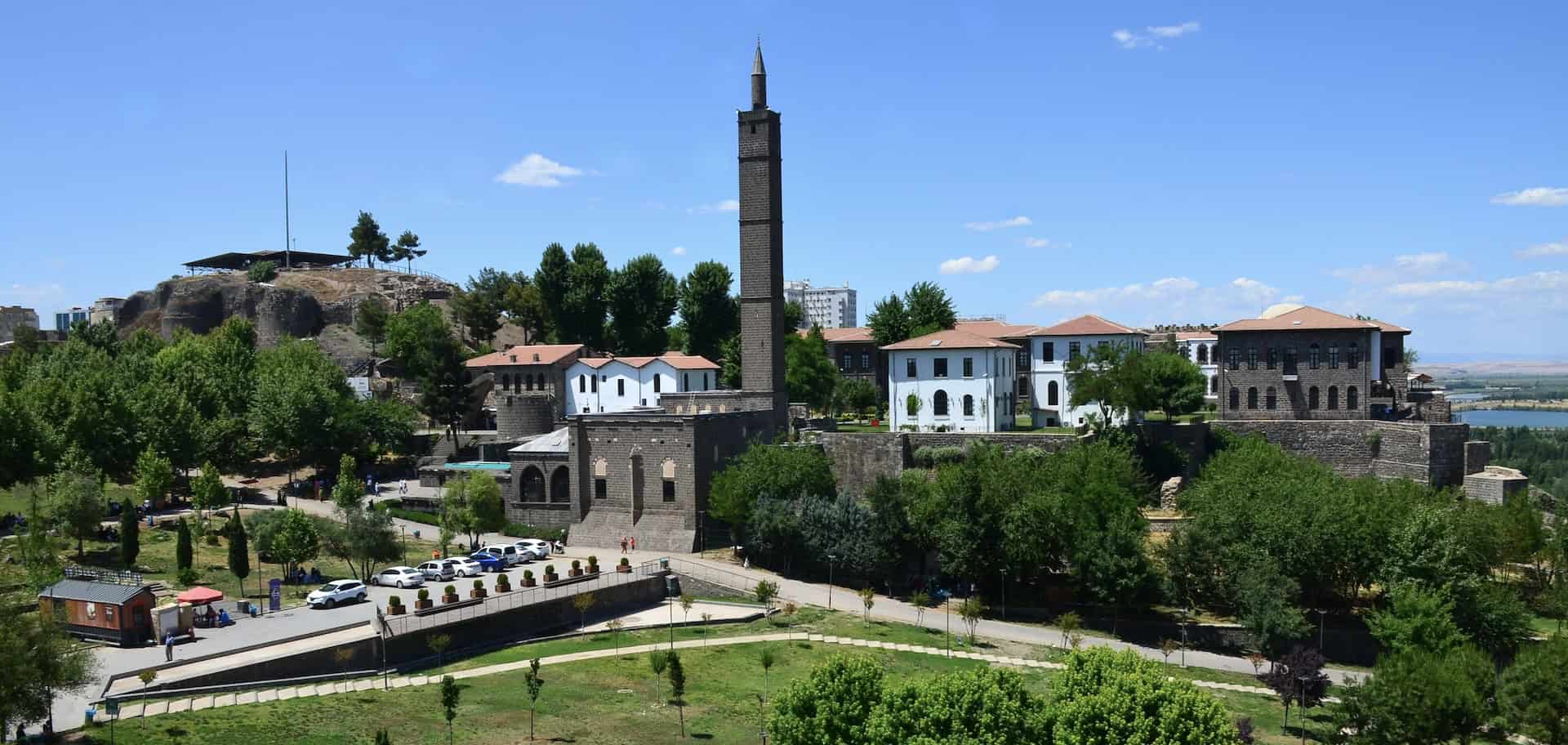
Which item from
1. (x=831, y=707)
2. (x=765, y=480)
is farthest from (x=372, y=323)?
(x=831, y=707)

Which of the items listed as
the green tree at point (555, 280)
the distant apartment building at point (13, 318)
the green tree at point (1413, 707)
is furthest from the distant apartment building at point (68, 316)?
the green tree at point (1413, 707)

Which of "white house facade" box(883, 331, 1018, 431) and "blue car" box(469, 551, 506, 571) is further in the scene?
"white house facade" box(883, 331, 1018, 431)

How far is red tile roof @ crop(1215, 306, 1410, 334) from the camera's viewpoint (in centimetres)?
5232

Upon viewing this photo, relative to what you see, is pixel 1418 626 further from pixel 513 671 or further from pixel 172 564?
pixel 172 564

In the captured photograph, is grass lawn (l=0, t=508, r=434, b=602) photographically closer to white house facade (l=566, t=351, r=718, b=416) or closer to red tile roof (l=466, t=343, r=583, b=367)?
white house facade (l=566, t=351, r=718, b=416)

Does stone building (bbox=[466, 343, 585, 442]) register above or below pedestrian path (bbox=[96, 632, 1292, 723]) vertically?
above

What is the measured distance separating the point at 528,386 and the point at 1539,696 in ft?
166

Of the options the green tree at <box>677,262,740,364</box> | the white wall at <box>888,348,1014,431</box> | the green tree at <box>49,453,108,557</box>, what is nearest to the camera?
the green tree at <box>49,453,108,557</box>

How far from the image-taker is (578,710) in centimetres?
2730

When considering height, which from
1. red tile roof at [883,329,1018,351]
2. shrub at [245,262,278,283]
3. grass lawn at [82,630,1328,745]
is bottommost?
grass lawn at [82,630,1328,745]

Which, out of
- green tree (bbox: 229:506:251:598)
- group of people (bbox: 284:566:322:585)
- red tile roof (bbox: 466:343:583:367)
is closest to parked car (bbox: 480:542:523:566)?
group of people (bbox: 284:566:322:585)

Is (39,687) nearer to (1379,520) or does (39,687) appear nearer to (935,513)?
(935,513)

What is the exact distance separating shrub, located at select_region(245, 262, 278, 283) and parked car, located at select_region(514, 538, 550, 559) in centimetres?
6430

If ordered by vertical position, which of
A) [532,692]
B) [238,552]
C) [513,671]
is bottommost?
[513,671]
